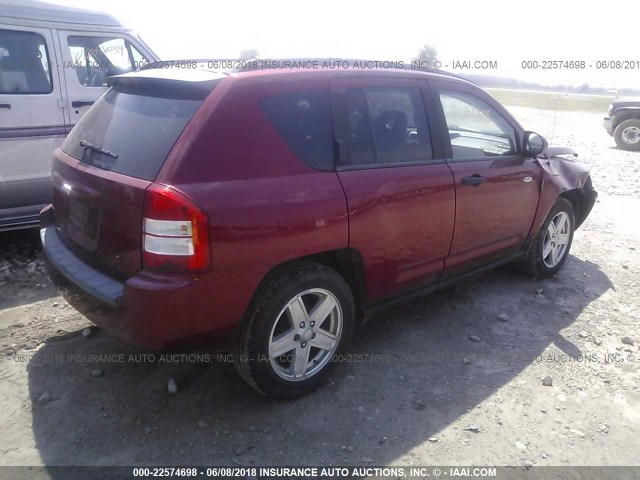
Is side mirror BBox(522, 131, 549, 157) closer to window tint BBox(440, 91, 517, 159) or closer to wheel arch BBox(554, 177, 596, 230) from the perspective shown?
window tint BBox(440, 91, 517, 159)

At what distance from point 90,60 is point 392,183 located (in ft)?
12.8

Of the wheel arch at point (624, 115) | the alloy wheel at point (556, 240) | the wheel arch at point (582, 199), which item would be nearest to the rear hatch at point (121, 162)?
the alloy wheel at point (556, 240)

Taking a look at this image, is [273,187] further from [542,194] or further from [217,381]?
[542,194]

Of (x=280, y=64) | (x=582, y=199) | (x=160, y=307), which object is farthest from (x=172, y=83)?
(x=582, y=199)

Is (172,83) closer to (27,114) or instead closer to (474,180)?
(474,180)

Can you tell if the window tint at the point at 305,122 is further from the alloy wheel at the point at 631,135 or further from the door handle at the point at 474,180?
the alloy wheel at the point at 631,135

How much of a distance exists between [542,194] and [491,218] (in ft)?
2.39

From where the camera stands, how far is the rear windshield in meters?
2.49

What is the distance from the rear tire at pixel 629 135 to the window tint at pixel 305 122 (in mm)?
12486

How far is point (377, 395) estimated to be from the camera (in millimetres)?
3006

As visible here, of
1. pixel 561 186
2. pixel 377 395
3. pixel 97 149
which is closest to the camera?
pixel 97 149

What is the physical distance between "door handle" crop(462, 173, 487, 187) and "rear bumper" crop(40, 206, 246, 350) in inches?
70.5

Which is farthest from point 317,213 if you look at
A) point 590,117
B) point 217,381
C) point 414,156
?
point 590,117

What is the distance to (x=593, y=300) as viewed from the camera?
4.31 metres
